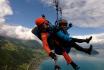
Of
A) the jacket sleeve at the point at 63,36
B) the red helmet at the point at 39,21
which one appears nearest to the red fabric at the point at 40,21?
the red helmet at the point at 39,21

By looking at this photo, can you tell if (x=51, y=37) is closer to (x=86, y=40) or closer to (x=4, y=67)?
(x=86, y=40)

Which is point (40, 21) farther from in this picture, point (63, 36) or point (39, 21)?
point (63, 36)

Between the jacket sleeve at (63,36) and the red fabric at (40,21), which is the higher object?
the red fabric at (40,21)

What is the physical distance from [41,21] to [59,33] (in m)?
0.74

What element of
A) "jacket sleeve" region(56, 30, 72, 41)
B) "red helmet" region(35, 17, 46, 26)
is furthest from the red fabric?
"jacket sleeve" region(56, 30, 72, 41)

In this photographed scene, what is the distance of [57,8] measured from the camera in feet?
23.5

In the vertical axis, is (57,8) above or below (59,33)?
above

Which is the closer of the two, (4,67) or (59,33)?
(59,33)

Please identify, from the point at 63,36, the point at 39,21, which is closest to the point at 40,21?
the point at 39,21

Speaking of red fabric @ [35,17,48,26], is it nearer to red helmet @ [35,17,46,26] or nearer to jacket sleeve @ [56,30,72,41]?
red helmet @ [35,17,46,26]

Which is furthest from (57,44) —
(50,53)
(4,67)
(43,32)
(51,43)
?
(4,67)

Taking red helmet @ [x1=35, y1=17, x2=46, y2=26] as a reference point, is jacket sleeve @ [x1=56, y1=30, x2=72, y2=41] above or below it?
below

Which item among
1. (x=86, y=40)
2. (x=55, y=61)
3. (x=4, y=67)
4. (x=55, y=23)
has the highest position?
(x=55, y=23)

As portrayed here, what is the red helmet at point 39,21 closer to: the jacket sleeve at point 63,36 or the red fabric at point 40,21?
the red fabric at point 40,21
